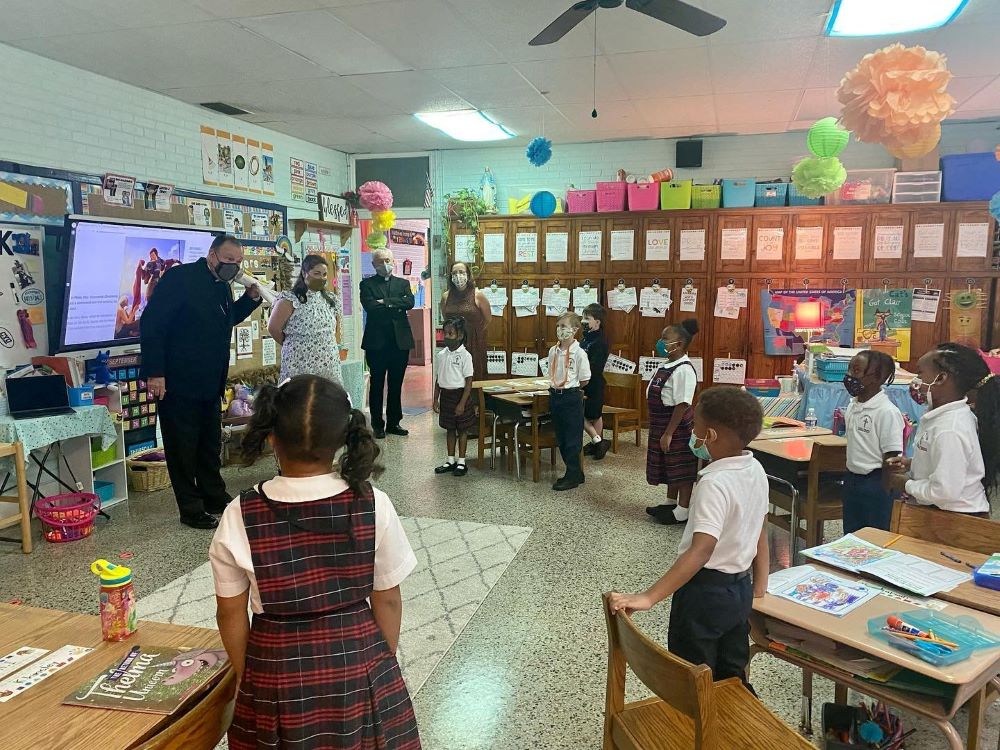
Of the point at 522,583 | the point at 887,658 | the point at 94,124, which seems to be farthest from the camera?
the point at 94,124

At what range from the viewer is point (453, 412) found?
5.33 m

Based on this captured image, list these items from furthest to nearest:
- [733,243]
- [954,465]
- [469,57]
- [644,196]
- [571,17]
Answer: [644,196] → [733,243] → [469,57] → [571,17] → [954,465]

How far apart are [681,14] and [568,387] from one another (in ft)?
8.58

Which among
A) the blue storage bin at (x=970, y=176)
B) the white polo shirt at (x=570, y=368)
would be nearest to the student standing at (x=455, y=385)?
the white polo shirt at (x=570, y=368)

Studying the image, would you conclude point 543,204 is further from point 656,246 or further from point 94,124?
point 94,124

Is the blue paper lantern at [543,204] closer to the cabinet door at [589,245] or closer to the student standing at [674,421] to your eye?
the cabinet door at [589,245]

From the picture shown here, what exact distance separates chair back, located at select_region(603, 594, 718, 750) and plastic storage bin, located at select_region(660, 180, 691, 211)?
576 cm

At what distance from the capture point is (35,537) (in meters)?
4.15

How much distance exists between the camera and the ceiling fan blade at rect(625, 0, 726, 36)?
2693 millimetres

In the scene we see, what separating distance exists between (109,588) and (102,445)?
3.34 metres

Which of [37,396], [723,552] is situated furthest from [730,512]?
[37,396]

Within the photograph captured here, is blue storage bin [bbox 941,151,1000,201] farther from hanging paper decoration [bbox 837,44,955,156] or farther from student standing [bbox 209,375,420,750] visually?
student standing [bbox 209,375,420,750]

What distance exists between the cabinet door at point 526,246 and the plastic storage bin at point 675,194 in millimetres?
1253

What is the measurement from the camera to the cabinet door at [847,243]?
6422mm
